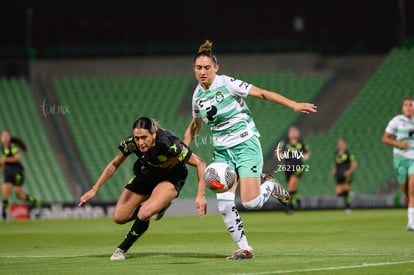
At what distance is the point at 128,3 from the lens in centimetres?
3669

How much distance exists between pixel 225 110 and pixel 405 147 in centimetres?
630

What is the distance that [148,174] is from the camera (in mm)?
12539

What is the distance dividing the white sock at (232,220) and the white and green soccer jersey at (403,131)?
20.7ft

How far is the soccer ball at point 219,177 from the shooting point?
11492 millimetres

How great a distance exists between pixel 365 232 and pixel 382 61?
1911 centimetres

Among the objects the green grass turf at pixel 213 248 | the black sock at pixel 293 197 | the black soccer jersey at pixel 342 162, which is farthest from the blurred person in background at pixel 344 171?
the green grass turf at pixel 213 248

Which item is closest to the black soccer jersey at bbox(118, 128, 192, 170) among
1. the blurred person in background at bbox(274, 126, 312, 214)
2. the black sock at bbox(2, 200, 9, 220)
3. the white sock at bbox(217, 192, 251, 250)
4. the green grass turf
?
the white sock at bbox(217, 192, 251, 250)

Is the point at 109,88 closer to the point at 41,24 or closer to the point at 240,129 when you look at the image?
the point at 41,24

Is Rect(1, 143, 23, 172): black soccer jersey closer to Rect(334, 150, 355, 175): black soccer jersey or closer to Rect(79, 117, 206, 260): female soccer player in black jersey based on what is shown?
Rect(334, 150, 355, 175): black soccer jersey

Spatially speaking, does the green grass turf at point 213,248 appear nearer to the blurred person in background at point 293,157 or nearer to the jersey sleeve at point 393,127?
the jersey sleeve at point 393,127

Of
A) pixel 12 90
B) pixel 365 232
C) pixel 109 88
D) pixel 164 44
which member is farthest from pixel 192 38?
pixel 365 232

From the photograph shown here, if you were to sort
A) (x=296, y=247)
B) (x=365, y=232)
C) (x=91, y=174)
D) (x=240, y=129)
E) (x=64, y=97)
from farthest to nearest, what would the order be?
1. (x=64, y=97)
2. (x=91, y=174)
3. (x=365, y=232)
4. (x=296, y=247)
5. (x=240, y=129)

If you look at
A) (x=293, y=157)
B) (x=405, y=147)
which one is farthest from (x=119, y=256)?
(x=293, y=157)

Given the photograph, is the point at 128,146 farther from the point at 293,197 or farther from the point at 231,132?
the point at 293,197
